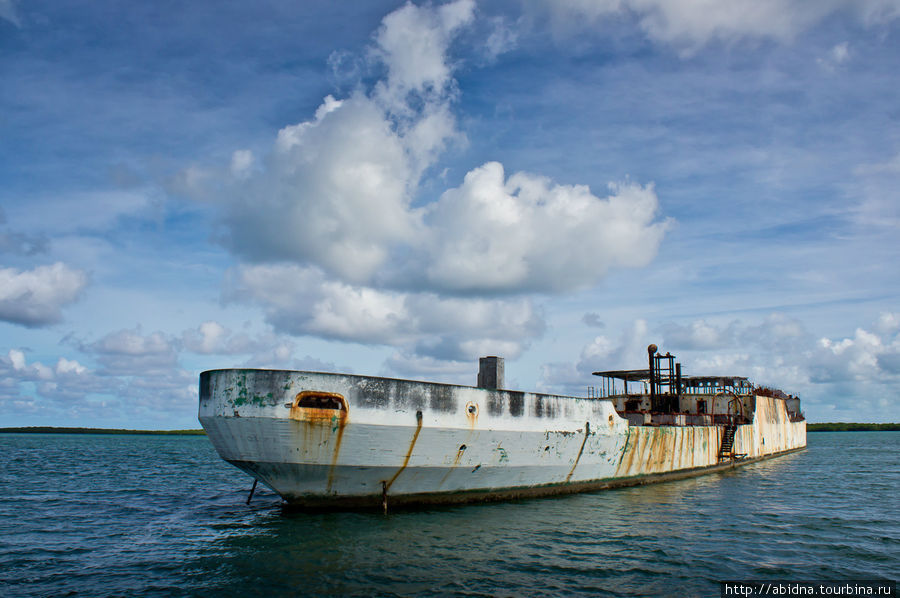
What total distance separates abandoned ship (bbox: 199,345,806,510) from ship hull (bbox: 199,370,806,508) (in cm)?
2

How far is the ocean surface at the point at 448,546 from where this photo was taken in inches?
330

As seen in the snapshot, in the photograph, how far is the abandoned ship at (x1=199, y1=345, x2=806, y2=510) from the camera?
1179 cm

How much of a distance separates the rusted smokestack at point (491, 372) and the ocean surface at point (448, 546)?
3298 mm

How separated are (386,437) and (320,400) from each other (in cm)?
159

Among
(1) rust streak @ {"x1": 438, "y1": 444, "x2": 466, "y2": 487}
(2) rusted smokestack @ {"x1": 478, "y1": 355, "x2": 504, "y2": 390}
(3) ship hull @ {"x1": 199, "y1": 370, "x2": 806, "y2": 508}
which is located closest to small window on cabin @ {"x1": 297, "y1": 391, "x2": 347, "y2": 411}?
(3) ship hull @ {"x1": 199, "y1": 370, "x2": 806, "y2": 508}

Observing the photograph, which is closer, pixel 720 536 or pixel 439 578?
pixel 439 578

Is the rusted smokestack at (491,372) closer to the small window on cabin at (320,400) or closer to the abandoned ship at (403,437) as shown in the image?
the abandoned ship at (403,437)

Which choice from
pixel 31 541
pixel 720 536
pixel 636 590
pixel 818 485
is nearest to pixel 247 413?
pixel 31 541

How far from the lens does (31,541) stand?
38.1ft

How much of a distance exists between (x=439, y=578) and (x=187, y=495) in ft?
42.6

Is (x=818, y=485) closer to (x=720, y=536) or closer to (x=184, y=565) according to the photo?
(x=720, y=536)

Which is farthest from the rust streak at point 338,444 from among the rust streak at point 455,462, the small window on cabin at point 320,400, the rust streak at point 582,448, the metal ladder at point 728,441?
the metal ladder at point 728,441

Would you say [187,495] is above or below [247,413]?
below

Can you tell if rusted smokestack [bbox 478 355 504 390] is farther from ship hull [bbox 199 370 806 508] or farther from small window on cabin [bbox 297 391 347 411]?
small window on cabin [bbox 297 391 347 411]
